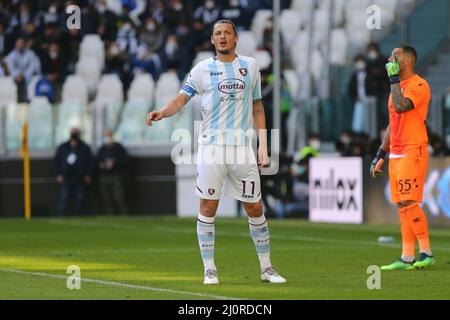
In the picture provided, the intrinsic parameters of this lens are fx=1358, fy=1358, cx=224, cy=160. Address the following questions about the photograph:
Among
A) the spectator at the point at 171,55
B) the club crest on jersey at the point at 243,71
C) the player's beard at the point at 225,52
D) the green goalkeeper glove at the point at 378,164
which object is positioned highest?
the spectator at the point at 171,55

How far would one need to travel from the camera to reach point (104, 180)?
29672 millimetres

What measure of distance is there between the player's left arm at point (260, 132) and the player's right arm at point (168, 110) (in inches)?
25.8

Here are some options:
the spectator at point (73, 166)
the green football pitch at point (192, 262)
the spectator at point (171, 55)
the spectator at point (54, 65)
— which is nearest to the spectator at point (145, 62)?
the spectator at point (171, 55)

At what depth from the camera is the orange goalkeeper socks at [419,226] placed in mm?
14312

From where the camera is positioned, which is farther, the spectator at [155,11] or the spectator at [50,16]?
the spectator at [155,11]

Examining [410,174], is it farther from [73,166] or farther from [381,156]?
[73,166]

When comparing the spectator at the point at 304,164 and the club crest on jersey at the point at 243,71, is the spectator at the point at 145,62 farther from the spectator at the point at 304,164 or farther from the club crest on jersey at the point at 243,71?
the club crest on jersey at the point at 243,71

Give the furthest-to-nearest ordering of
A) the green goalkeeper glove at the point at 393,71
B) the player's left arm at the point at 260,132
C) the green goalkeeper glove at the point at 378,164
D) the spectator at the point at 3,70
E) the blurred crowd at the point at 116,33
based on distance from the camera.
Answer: the spectator at the point at 3,70 < the blurred crowd at the point at 116,33 < the green goalkeeper glove at the point at 378,164 < the green goalkeeper glove at the point at 393,71 < the player's left arm at the point at 260,132

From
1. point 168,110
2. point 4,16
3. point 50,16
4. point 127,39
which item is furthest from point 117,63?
point 168,110

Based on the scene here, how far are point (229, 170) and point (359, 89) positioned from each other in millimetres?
15483

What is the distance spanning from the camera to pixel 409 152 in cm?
1427

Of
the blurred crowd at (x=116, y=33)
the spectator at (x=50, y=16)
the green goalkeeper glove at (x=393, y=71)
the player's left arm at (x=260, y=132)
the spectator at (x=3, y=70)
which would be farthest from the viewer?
the spectator at (x=50, y=16)

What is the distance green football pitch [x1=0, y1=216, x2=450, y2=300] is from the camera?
38.3 ft

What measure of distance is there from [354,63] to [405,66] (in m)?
14.0
